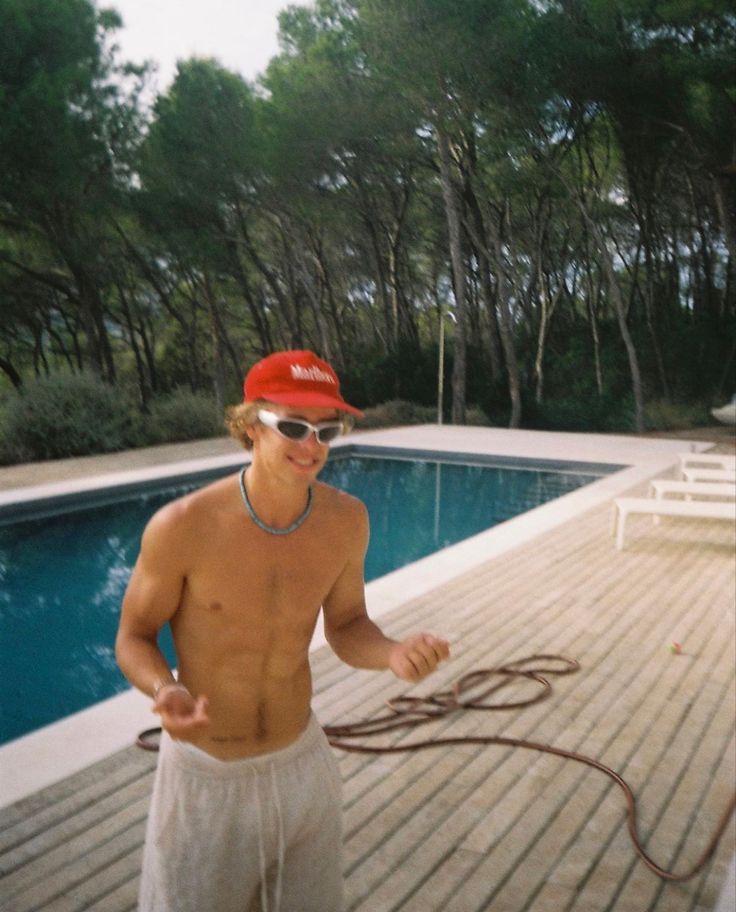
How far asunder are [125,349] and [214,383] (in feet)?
6.12

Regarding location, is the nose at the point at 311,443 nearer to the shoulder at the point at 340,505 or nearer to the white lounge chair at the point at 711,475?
the shoulder at the point at 340,505

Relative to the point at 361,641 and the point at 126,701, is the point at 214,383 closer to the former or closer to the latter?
the point at 126,701

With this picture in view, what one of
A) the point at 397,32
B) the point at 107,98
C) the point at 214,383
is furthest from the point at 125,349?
the point at 397,32

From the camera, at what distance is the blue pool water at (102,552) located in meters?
4.10

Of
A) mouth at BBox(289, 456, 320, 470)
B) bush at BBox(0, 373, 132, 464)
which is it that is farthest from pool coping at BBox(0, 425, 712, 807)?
bush at BBox(0, 373, 132, 464)

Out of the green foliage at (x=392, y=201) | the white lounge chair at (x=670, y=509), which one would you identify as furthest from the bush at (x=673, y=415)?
the white lounge chair at (x=670, y=509)

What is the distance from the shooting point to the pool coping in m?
2.53

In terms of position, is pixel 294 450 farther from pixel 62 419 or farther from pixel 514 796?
pixel 62 419

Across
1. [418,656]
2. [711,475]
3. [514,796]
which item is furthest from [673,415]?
[418,656]

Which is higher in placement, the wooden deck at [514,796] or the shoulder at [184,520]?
the shoulder at [184,520]

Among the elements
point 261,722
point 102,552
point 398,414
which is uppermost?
point 261,722

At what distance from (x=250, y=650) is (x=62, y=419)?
9104 mm

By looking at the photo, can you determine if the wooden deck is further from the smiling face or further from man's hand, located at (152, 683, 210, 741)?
the smiling face

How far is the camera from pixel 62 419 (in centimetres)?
973
